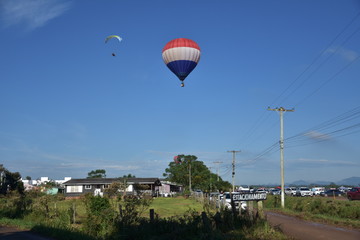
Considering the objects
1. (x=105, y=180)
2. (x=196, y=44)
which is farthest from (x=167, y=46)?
(x=105, y=180)

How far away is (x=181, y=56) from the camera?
30062 mm

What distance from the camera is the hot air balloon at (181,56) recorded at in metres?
30.0

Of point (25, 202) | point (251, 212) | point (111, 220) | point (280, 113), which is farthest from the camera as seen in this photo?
point (280, 113)

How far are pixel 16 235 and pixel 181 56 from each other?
59.5 feet

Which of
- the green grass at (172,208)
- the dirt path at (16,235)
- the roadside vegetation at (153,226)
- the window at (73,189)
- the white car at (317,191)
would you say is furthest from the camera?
the window at (73,189)

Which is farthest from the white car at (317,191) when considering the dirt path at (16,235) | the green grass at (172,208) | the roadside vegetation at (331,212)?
the dirt path at (16,235)

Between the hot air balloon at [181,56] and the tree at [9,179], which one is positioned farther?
the tree at [9,179]

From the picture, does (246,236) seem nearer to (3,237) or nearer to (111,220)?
(111,220)

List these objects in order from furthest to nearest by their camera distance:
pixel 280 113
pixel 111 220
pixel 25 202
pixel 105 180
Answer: pixel 105 180
pixel 280 113
pixel 25 202
pixel 111 220

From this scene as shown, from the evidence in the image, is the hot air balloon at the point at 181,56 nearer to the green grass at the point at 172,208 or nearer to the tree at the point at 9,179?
the green grass at the point at 172,208

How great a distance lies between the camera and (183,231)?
14.1 meters

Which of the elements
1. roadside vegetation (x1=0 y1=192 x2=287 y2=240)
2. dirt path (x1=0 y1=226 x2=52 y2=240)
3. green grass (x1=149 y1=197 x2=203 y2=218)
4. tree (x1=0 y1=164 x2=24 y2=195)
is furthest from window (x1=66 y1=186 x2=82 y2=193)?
roadside vegetation (x1=0 y1=192 x2=287 y2=240)

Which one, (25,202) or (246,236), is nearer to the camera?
(246,236)

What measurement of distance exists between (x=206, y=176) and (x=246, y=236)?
92.8 metres
